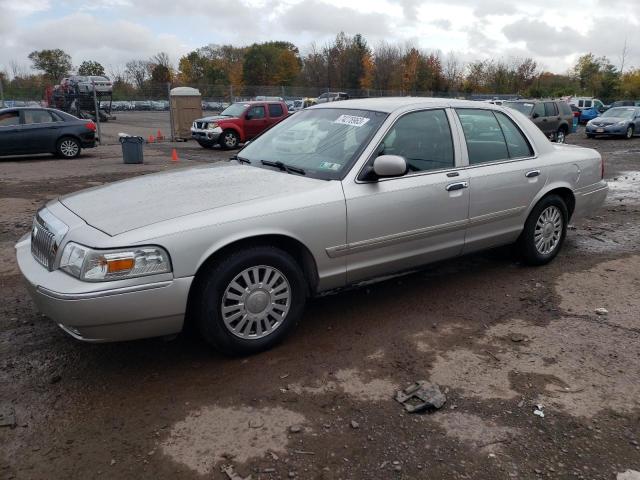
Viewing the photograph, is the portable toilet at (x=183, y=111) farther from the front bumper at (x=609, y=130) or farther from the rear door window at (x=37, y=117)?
the front bumper at (x=609, y=130)

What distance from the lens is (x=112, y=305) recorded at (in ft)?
9.71

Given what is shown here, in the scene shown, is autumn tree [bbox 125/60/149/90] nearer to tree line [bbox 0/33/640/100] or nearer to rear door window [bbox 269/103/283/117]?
tree line [bbox 0/33/640/100]

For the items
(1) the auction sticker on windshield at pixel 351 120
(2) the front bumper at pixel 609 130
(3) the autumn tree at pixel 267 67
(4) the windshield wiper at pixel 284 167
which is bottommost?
(2) the front bumper at pixel 609 130

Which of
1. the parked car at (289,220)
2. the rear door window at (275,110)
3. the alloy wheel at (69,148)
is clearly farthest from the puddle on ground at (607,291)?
the rear door window at (275,110)

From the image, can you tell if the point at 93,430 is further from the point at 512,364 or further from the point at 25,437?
the point at 512,364

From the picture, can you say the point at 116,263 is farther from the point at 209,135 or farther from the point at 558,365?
the point at 209,135

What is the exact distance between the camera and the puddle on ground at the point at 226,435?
263 cm

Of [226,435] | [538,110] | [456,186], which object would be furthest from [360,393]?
[538,110]

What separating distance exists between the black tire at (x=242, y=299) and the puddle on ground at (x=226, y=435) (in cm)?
51

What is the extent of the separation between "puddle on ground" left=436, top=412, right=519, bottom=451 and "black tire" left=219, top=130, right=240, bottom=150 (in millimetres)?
16613

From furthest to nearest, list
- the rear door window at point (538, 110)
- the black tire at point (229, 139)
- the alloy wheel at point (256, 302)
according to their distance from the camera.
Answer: the black tire at point (229, 139), the rear door window at point (538, 110), the alloy wheel at point (256, 302)

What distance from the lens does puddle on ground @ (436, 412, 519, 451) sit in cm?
274

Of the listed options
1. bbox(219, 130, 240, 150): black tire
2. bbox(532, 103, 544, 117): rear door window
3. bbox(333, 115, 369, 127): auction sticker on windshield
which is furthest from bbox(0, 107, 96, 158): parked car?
bbox(532, 103, 544, 117): rear door window

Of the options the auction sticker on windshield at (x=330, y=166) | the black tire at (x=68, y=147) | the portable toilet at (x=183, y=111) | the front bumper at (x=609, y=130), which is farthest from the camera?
the portable toilet at (x=183, y=111)
